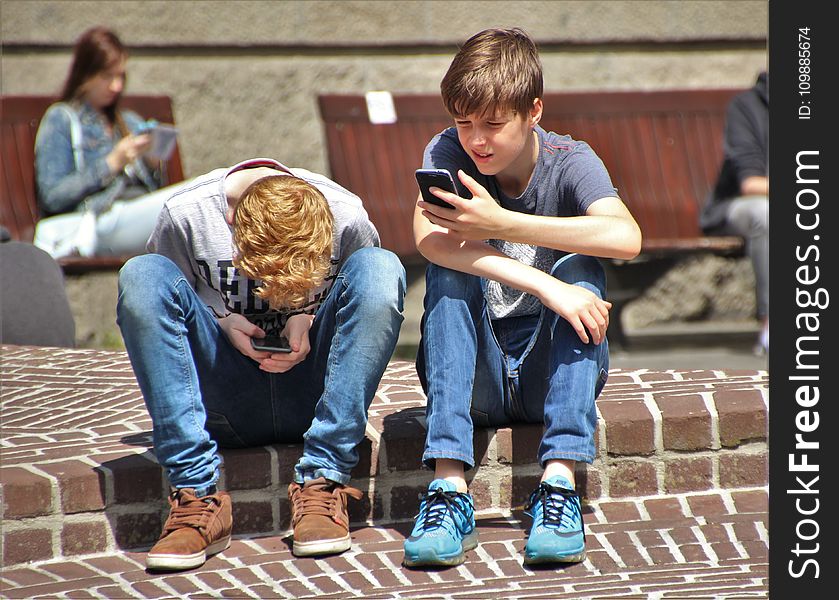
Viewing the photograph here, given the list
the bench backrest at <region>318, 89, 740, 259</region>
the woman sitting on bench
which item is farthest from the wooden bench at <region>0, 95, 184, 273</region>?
the bench backrest at <region>318, 89, 740, 259</region>

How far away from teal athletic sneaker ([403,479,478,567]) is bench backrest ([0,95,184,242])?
3704mm

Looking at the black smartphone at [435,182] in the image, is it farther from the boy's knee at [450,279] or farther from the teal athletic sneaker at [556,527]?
the teal athletic sneaker at [556,527]

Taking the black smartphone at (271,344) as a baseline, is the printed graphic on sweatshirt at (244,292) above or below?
above

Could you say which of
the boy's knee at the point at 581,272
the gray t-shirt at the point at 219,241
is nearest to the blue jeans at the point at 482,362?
the boy's knee at the point at 581,272

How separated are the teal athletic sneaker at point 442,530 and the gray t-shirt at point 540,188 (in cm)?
52

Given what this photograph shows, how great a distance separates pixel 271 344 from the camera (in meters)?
3.04

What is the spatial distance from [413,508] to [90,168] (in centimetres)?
312

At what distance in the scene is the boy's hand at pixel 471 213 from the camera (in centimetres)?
286

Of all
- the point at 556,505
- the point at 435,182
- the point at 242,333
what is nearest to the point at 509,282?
the point at 435,182

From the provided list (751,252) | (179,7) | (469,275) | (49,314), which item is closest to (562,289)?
(469,275)

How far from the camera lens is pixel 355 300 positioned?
293cm

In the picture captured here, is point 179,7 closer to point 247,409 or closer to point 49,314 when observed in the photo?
point 49,314

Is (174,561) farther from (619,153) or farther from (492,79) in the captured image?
(619,153)
